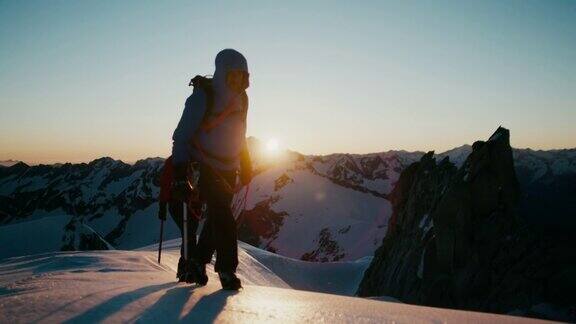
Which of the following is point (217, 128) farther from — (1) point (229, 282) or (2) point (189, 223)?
(1) point (229, 282)

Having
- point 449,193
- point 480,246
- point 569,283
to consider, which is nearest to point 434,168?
point 449,193

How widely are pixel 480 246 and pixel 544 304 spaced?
695cm

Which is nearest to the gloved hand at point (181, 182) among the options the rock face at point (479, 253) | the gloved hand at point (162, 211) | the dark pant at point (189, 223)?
the dark pant at point (189, 223)

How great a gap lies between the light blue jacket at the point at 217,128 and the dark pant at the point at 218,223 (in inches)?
7.8

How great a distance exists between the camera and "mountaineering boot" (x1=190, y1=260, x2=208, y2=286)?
5.47 meters

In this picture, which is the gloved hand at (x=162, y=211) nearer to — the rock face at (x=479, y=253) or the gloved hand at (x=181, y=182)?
the gloved hand at (x=181, y=182)

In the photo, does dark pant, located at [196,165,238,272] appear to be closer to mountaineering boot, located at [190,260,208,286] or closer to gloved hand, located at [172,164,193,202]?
mountaineering boot, located at [190,260,208,286]

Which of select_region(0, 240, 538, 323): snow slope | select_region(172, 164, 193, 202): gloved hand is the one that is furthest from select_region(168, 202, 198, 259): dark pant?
select_region(0, 240, 538, 323): snow slope

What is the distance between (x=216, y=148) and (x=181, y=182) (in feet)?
1.94

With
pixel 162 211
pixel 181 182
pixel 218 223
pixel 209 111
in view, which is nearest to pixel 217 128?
pixel 209 111

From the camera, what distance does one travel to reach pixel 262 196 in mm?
192750

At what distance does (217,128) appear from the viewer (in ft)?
18.5

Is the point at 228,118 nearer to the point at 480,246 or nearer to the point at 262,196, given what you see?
the point at 480,246

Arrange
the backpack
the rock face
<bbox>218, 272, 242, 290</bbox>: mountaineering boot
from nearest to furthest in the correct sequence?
<bbox>218, 272, 242, 290</bbox>: mountaineering boot, the backpack, the rock face
